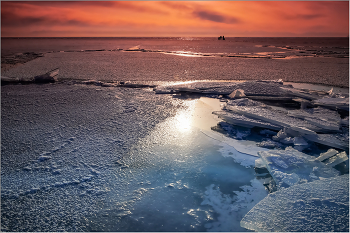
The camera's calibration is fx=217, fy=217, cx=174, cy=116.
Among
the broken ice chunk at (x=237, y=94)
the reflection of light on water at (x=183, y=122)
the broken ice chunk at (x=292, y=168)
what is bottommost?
the broken ice chunk at (x=292, y=168)

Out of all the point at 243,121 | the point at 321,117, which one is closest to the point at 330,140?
the point at 321,117

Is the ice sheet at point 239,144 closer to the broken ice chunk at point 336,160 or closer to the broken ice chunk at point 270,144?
the broken ice chunk at point 270,144

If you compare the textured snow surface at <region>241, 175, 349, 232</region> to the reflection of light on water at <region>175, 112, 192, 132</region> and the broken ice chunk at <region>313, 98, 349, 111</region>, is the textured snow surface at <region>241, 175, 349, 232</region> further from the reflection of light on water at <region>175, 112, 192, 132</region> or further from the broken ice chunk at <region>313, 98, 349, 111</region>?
the broken ice chunk at <region>313, 98, 349, 111</region>

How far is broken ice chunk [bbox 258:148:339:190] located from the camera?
6.44ft

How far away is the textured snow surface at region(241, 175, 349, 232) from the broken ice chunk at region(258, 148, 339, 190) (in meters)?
0.10

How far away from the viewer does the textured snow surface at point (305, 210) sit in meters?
1.51

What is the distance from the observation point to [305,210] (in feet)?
5.37

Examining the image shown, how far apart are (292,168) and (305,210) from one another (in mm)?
561

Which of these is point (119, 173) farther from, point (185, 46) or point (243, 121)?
point (185, 46)

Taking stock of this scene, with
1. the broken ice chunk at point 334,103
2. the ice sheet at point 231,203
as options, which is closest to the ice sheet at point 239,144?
the ice sheet at point 231,203

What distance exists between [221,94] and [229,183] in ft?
10.0

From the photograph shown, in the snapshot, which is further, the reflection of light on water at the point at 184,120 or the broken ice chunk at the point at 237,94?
the broken ice chunk at the point at 237,94

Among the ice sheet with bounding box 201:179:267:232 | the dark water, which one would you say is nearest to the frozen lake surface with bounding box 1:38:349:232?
the ice sheet with bounding box 201:179:267:232

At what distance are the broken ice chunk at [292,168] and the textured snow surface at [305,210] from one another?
0.10 m
